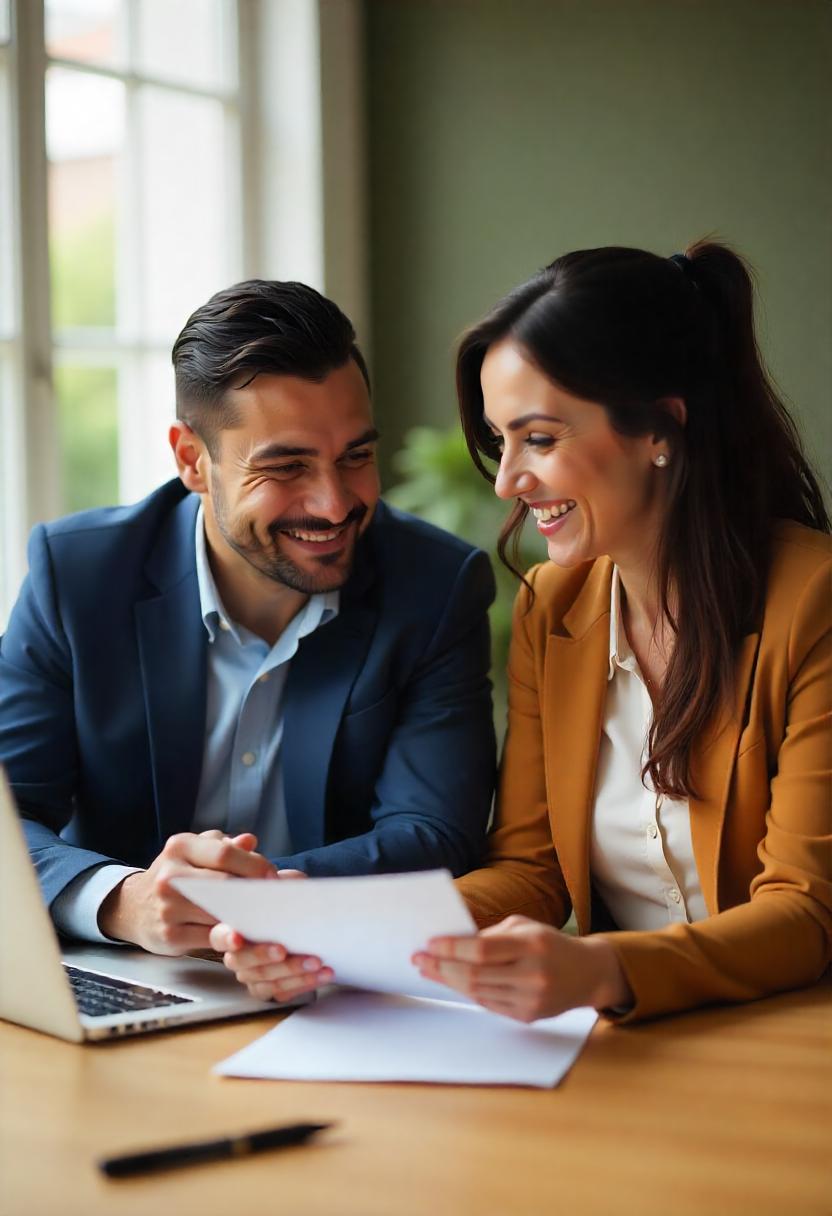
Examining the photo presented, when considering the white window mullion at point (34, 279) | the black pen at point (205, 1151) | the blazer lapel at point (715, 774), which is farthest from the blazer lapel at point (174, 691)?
the white window mullion at point (34, 279)

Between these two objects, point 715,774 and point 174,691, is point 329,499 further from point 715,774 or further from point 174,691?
point 715,774

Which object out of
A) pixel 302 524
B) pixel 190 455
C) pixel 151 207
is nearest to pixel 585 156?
pixel 151 207

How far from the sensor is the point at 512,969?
1277 mm

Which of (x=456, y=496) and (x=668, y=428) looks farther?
(x=456, y=496)

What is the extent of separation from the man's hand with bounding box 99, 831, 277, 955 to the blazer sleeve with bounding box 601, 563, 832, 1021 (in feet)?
1.38

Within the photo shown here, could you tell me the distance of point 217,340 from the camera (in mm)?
2018

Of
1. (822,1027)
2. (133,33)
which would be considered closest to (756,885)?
(822,1027)

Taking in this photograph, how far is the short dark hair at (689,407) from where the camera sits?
1.71m

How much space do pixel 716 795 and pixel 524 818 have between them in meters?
0.31

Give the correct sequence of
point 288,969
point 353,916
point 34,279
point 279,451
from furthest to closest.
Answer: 1. point 34,279
2. point 279,451
3. point 288,969
4. point 353,916

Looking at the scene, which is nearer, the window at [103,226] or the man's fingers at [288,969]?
the man's fingers at [288,969]

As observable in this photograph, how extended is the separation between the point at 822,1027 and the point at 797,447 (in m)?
0.84

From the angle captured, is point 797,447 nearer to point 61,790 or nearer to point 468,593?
point 468,593

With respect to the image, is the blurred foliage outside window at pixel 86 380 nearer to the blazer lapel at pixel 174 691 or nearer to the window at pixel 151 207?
the window at pixel 151 207
